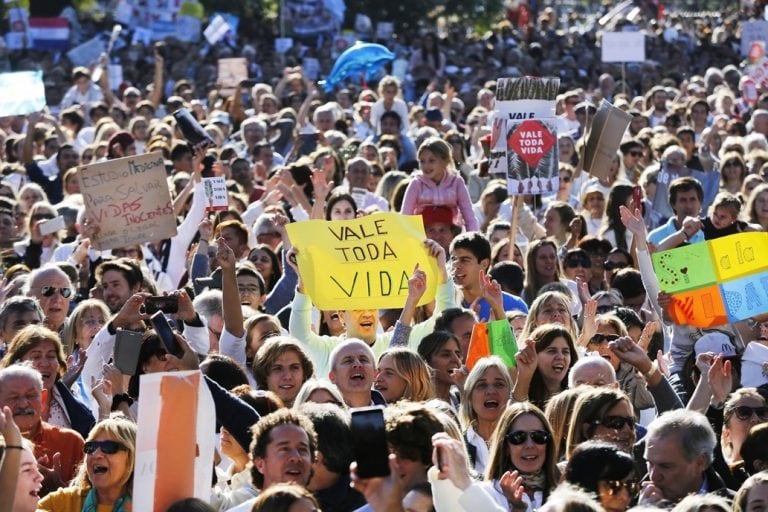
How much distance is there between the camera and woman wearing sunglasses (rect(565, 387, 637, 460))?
726cm

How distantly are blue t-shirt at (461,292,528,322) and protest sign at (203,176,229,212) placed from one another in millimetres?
2580

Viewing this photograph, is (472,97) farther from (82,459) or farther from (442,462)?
(442,462)

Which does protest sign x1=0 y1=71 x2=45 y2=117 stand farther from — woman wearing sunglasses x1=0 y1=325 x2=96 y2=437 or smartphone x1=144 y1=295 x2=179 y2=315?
woman wearing sunglasses x1=0 y1=325 x2=96 y2=437

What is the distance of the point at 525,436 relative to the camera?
6945 mm

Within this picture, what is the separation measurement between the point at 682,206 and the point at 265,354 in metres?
4.87

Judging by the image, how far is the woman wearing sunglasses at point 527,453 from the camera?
6934 millimetres

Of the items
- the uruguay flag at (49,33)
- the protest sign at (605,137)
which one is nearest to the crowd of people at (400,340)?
the protest sign at (605,137)

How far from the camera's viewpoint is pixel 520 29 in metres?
37.4

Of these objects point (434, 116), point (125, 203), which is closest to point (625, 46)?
point (434, 116)

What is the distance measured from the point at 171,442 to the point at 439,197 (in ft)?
19.5

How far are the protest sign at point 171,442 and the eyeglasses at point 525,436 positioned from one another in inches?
45.6

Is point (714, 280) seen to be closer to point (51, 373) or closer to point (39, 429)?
point (51, 373)

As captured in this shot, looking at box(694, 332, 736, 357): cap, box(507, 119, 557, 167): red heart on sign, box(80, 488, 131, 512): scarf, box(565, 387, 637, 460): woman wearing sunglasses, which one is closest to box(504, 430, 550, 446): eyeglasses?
box(565, 387, 637, 460): woman wearing sunglasses

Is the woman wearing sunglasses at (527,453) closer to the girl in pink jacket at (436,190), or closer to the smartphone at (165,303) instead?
the smartphone at (165,303)
